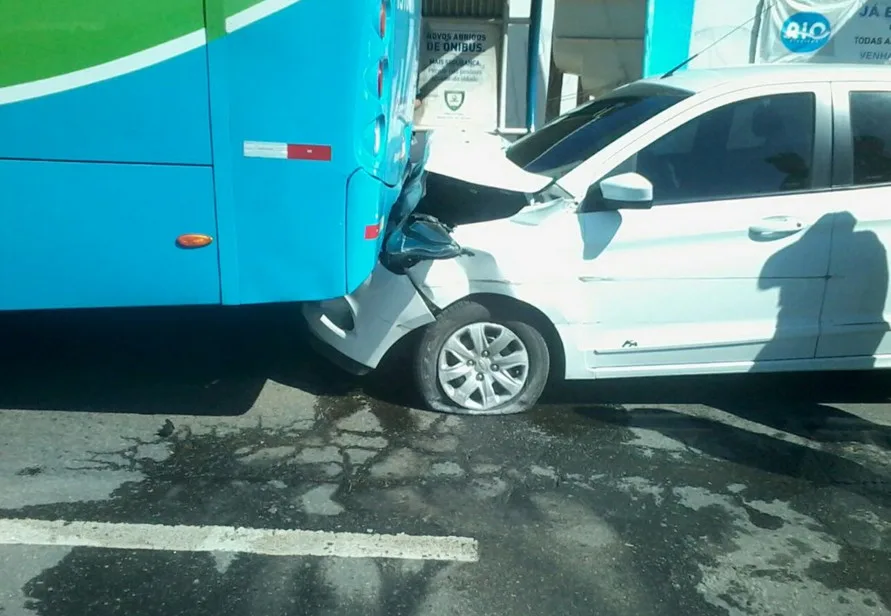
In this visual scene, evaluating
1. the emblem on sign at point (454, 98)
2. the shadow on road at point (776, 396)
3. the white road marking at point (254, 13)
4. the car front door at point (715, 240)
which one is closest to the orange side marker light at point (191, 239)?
the white road marking at point (254, 13)

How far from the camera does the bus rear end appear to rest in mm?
3879

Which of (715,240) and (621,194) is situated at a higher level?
(621,194)

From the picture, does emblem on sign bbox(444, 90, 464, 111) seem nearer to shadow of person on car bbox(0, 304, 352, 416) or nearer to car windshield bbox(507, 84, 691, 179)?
shadow of person on car bbox(0, 304, 352, 416)

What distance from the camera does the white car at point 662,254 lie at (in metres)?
4.81

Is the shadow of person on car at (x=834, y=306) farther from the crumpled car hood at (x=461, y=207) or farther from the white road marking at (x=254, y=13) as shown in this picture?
the white road marking at (x=254, y=13)

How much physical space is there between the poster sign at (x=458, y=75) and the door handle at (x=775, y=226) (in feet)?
20.6

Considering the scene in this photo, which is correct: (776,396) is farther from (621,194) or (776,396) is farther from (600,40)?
(600,40)

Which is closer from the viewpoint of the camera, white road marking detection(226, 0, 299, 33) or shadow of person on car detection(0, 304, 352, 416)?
white road marking detection(226, 0, 299, 33)

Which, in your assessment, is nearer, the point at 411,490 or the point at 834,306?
the point at 411,490

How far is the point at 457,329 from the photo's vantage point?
491 cm

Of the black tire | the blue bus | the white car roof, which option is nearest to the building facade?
the white car roof

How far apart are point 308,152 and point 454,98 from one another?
22.8 ft

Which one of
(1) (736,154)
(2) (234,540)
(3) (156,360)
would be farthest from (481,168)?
(3) (156,360)

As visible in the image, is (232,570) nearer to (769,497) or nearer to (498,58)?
(769,497)
